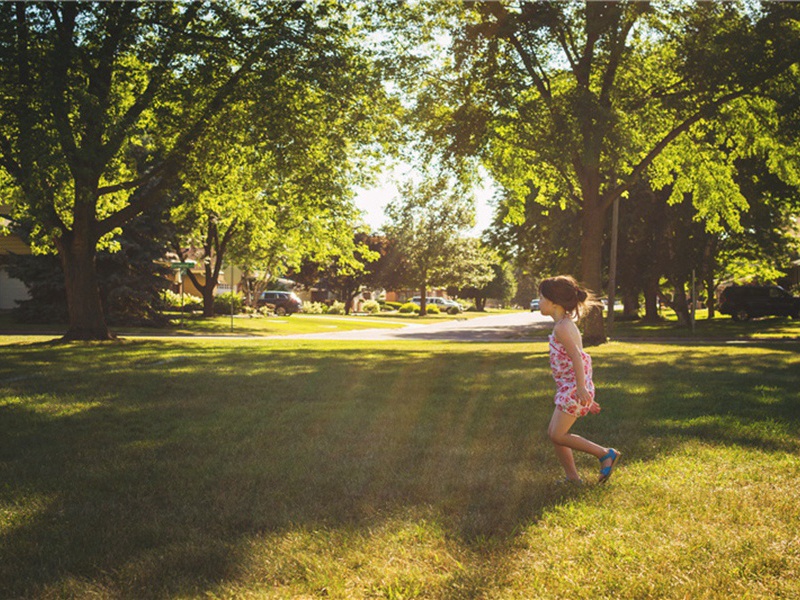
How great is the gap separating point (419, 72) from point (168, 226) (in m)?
16.9

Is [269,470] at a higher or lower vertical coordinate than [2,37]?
lower

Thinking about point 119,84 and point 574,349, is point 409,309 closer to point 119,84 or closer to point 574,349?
point 119,84

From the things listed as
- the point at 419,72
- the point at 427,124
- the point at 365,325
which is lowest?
the point at 365,325

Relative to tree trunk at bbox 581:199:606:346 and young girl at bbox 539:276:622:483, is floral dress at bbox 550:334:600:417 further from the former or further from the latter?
tree trunk at bbox 581:199:606:346

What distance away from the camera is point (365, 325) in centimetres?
4303

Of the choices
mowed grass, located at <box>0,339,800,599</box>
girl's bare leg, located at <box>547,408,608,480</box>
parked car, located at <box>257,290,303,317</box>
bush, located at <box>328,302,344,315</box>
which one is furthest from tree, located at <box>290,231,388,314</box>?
girl's bare leg, located at <box>547,408,608,480</box>

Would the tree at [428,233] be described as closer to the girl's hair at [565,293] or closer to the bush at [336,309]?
the bush at [336,309]

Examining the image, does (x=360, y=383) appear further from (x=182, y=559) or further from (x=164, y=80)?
(x=164, y=80)

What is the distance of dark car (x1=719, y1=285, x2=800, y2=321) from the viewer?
4131 cm

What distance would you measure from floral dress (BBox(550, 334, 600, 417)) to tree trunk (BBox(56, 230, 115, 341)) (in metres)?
17.1

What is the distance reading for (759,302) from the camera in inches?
1626

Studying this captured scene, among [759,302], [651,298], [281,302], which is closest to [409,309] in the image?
[281,302]

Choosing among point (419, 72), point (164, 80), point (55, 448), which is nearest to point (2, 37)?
point (164, 80)

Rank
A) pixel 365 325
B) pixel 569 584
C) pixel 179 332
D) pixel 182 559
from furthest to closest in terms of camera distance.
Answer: pixel 365 325, pixel 179 332, pixel 182 559, pixel 569 584
